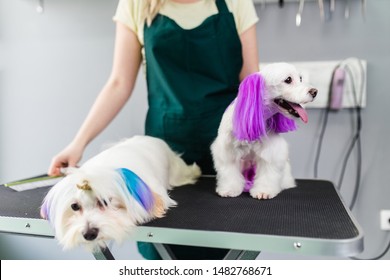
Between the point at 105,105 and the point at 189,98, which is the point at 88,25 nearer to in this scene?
the point at 105,105

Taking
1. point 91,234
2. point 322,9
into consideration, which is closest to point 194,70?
point 91,234

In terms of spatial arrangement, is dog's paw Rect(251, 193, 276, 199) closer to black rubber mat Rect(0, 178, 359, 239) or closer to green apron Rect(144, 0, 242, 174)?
black rubber mat Rect(0, 178, 359, 239)

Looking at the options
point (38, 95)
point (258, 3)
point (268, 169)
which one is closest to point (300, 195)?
point (268, 169)

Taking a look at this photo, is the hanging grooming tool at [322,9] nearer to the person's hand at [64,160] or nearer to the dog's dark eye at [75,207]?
the person's hand at [64,160]

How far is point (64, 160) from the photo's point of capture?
108cm

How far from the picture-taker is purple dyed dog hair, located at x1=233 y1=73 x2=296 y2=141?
2.72ft

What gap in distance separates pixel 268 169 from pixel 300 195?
128mm

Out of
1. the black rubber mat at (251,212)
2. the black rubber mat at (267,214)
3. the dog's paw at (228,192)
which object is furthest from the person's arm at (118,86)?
the dog's paw at (228,192)

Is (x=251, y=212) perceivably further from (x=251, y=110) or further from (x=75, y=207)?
(x=75, y=207)

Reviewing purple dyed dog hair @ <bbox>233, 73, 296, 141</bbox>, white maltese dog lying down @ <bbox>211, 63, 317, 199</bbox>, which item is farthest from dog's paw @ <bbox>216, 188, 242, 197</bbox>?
purple dyed dog hair @ <bbox>233, 73, 296, 141</bbox>

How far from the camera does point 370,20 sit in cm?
160

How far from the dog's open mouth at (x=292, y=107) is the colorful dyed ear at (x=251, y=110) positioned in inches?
1.8

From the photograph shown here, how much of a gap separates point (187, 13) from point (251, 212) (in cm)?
71

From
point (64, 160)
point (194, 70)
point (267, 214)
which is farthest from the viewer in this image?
point (194, 70)
